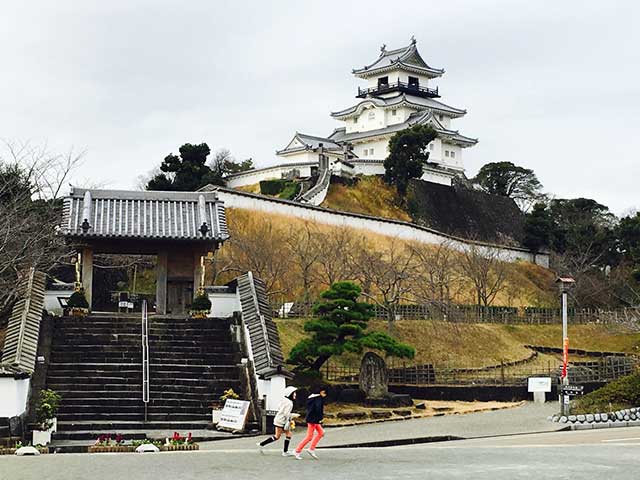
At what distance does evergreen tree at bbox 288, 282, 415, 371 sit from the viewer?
23.6 meters

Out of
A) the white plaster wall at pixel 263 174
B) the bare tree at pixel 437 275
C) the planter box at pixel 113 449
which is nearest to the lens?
the planter box at pixel 113 449

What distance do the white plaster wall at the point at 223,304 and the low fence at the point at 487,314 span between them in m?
9.51

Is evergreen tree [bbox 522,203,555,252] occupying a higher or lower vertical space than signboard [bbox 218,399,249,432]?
higher

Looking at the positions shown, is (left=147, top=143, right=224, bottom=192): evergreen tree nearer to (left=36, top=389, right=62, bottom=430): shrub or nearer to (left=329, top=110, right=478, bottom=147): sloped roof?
(left=329, top=110, right=478, bottom=147): sloped roof

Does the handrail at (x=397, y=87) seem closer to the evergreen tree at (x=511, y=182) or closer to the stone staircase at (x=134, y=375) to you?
the evergreen tree at (x=511, y=182)

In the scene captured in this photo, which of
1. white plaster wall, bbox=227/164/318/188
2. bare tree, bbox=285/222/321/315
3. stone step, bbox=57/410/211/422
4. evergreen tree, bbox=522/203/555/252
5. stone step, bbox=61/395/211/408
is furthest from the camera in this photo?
evergreen tree, bbox=522/203/555/252

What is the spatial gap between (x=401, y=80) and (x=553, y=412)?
60.8 m

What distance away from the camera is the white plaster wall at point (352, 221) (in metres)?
51.4

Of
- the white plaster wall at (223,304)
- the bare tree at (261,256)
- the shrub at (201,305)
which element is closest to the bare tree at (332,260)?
the bare tree at (261,256)

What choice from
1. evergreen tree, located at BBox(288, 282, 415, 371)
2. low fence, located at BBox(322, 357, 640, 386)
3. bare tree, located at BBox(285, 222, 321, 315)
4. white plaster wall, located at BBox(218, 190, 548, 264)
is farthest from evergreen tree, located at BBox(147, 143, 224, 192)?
evergreen tree, located at BBox(288, 282, 415, 371)

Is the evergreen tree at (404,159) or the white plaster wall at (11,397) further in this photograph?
the evergreen tree at (404,159)

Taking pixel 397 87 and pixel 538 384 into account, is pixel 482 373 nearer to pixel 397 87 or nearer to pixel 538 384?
pixel 538 384

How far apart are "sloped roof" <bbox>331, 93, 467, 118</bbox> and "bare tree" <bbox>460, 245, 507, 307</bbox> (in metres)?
22.3

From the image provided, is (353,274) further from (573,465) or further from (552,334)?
(573,465)
